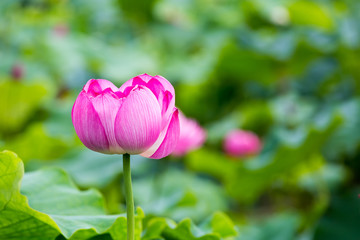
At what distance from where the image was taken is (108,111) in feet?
1.99

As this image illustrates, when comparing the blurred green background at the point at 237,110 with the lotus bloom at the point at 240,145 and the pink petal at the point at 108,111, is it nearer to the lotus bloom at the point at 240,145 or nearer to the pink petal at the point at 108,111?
the lotus bloom at the point at 240,145

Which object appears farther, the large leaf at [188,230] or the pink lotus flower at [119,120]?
the large leaf at [188,230]

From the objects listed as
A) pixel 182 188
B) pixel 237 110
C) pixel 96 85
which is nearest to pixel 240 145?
pixel 182 188

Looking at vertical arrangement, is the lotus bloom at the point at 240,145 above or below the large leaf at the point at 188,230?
above

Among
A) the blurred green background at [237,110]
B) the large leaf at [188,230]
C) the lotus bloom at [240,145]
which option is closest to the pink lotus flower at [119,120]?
the large leaf at [188,230]

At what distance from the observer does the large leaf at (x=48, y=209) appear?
0.66m

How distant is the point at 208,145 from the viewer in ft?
8.59

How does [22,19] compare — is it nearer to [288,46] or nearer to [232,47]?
[232,47]

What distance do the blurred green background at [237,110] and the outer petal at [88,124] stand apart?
1.99ft

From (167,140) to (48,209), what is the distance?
244 millimetres

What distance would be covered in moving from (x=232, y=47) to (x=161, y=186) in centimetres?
70

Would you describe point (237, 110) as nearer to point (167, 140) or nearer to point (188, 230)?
point (188, 230)

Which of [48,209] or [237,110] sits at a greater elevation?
[237,110]

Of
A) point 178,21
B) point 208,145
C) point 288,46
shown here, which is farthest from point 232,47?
point 178,21
